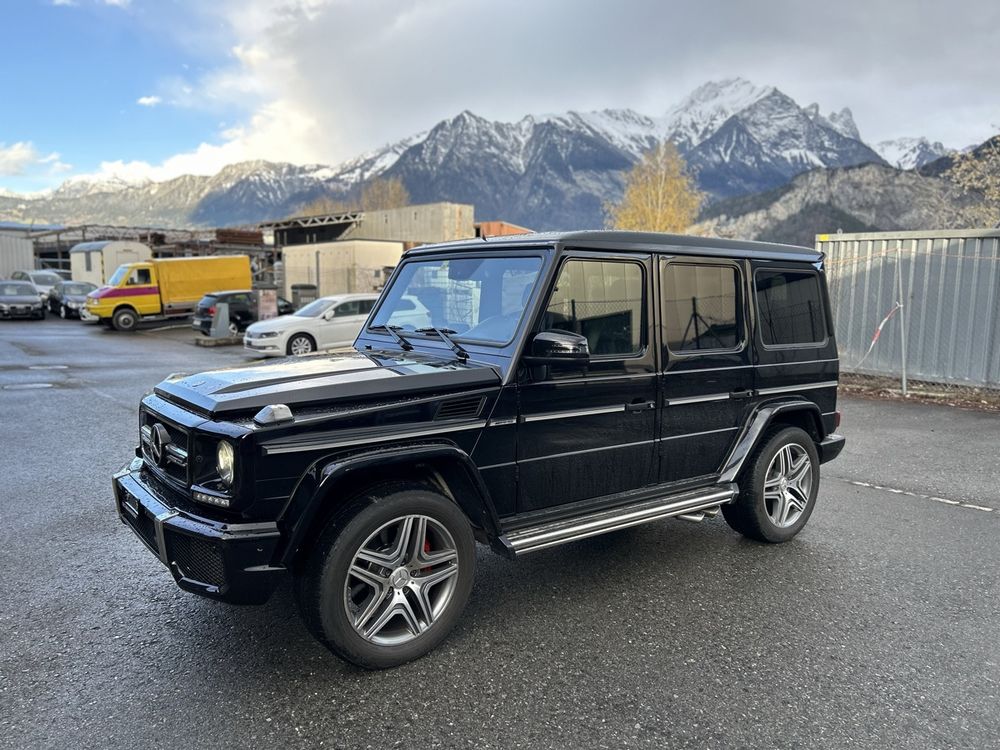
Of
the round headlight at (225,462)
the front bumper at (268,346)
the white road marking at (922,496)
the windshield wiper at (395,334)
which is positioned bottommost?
the white road marking at (922,496)

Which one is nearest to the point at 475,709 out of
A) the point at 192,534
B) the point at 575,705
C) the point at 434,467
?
the point at 575,705

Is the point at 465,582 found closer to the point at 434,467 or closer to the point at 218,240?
the point at 434,467

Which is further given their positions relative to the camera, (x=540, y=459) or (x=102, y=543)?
(x=102, y=543)

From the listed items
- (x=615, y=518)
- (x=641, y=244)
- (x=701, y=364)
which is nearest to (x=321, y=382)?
(x=615, y=518)

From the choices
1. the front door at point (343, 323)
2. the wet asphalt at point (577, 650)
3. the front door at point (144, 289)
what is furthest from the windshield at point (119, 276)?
the wet asphalt at point (577, 650)

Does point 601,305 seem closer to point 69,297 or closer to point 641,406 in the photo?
point 641,406

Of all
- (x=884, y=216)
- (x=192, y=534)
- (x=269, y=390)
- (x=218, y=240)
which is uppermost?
(x=884, y=216)

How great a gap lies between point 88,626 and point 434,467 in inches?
79.5

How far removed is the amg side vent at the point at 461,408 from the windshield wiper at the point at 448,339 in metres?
0.36

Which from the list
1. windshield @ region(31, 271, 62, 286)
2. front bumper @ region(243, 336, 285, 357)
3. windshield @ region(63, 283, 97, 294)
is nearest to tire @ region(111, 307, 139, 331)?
windshield @ region(63, 283, 97, 294)

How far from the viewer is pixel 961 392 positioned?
10.9 meters

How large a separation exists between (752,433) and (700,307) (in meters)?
0.94

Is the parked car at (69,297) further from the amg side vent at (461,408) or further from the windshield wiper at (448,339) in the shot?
the amg side vent at (461,408)

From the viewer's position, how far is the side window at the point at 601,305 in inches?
143
